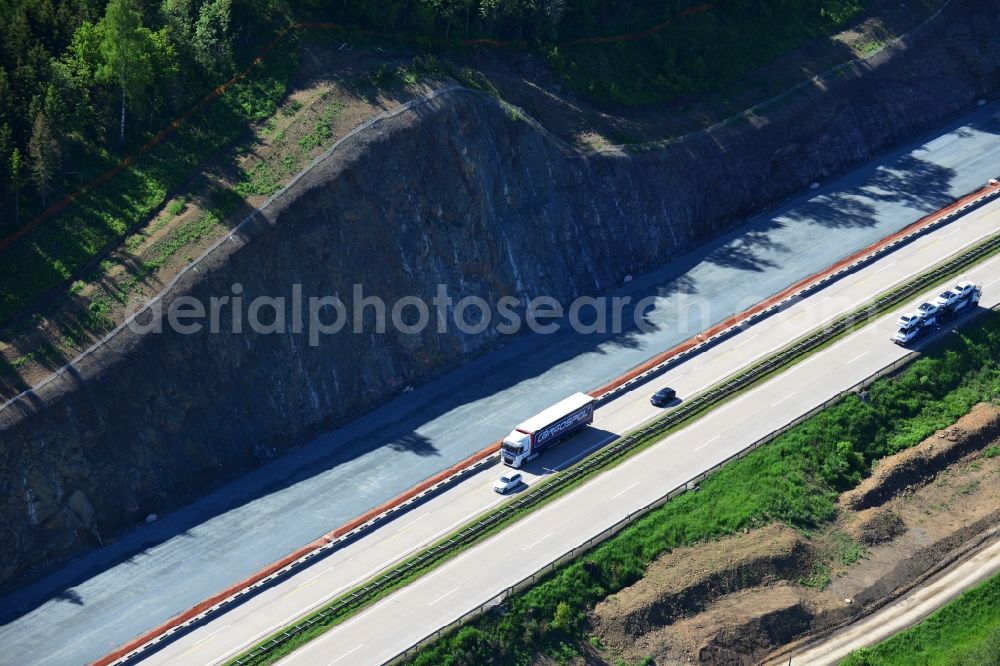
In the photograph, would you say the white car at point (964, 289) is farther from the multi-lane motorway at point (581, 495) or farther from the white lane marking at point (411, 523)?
the white lane marking at point (411, 523)

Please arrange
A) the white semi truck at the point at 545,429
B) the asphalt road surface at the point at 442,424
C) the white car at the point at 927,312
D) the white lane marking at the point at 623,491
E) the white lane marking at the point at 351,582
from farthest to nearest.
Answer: the white car at the point at 927,312 < the white semi truck at the point at 545,429 < the white lane marking at the point at 623,491 < the asphalt road surface at the point at 442,424 < the white lane marking at the point at 351,582

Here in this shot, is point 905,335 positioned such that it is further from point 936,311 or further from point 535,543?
point 535,543

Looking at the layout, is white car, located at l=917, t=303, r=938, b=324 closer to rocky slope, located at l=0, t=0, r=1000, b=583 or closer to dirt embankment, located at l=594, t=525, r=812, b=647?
rocky slope, located at l=0, t=0, r=1000, b=583

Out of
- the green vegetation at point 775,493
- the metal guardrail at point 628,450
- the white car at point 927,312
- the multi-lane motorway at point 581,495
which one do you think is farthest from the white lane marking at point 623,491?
the white car at point 927,312

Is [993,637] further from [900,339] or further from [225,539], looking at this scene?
[225,539]

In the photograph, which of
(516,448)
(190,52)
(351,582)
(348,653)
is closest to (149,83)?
(190,52)

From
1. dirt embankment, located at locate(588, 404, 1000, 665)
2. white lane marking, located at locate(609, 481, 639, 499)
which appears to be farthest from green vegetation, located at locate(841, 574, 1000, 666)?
white lane marking, located at locate(609, 481, 639, 499)

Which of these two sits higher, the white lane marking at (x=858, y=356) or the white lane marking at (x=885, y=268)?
the white lane marking at (x=885, y=268)
